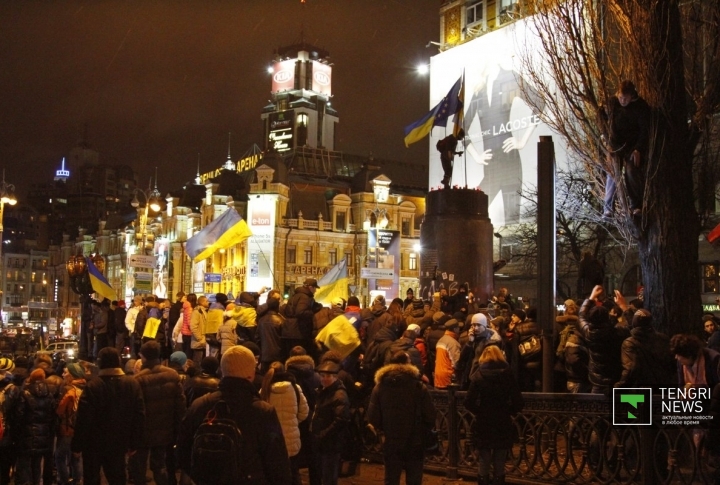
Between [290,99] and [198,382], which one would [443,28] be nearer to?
[290,99]

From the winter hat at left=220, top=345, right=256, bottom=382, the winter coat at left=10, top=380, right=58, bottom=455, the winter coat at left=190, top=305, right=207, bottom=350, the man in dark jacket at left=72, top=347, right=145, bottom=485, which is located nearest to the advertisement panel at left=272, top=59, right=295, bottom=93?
the winter coat at left=190, top=305, right=207, bottom=350

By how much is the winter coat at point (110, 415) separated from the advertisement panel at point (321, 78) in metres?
97.8

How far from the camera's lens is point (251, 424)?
523 cm

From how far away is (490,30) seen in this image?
52781 mm

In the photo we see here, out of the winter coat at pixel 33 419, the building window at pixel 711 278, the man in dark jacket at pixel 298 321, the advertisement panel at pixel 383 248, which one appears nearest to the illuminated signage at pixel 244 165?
the advertisement panel at pixel 383 248

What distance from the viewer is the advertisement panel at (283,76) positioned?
10319 centimetres

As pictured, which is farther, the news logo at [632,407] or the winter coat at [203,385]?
the winter coat at [203,385]

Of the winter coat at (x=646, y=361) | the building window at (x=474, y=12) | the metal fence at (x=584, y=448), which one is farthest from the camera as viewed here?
the building window at (x=474, y=12)

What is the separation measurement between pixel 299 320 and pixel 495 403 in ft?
17.1

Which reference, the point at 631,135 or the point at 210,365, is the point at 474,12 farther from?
the point at 210,365

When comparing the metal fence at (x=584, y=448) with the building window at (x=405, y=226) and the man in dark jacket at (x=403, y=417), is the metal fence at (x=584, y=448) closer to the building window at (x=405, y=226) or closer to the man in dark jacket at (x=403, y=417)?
the man in dark jacket at (x=403, y=417)

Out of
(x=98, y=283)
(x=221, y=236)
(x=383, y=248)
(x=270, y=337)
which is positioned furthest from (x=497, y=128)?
(x=270, y=337)

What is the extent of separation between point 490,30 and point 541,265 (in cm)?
4747

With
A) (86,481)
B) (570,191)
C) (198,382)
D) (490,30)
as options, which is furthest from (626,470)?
(490,30)
